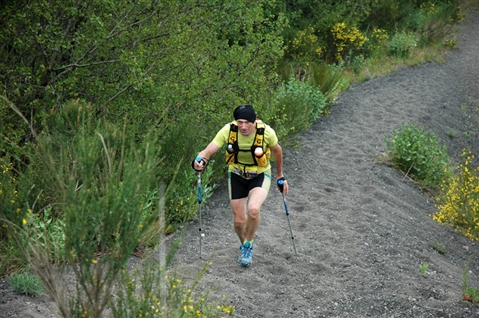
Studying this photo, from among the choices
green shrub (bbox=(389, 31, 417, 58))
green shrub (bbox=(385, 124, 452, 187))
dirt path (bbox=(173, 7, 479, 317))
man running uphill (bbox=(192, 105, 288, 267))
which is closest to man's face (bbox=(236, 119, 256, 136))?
man running uphill (bbox=(192, 105, 288, 267))

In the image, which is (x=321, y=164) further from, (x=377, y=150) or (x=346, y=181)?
(x=377, y=150)

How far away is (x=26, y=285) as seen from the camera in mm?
5316

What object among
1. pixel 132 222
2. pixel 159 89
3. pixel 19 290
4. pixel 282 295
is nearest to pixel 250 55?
pixel 159 89

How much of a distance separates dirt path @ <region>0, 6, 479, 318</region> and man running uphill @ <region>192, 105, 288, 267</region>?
460mm

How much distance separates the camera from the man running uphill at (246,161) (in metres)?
6.28

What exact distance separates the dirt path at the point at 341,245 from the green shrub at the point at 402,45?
5.54 meters

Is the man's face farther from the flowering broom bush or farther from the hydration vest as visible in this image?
the flowering broom bush

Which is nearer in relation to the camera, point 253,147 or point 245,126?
point 245,126

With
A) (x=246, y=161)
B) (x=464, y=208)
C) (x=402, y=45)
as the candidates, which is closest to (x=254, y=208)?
(x=246, y=161)

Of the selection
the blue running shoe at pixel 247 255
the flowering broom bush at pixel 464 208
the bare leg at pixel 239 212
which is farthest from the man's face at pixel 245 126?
the flowering broom bush at pixel 464 208

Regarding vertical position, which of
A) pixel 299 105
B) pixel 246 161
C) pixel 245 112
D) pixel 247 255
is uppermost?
pixel 245 112

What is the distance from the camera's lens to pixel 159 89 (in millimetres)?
8492

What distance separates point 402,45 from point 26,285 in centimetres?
1516

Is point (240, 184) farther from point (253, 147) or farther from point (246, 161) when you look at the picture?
point (253, 147)
